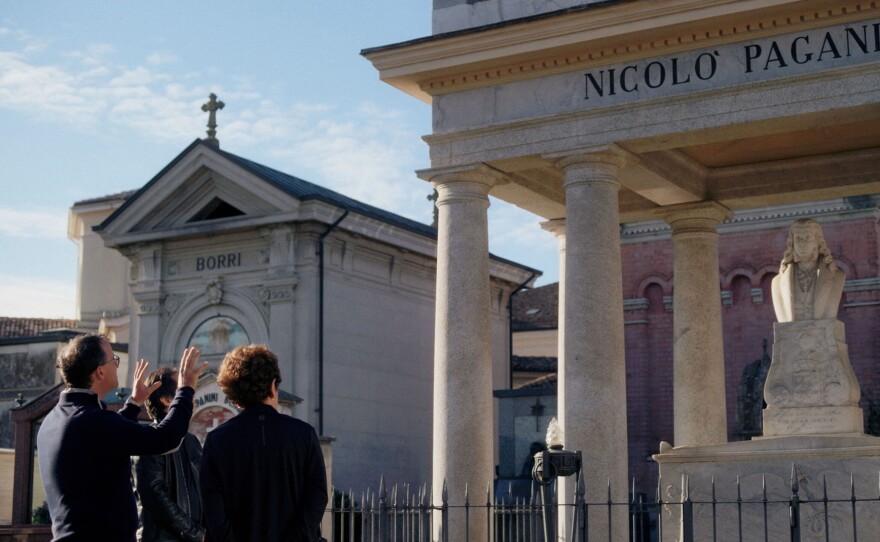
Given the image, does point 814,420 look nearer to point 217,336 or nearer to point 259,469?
point 259,469

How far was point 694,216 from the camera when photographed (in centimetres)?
1944

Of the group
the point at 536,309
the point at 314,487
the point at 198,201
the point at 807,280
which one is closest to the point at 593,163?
the point at 807,280

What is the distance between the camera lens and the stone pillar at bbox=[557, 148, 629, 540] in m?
15.5

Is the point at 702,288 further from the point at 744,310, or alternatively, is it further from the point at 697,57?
the point at 744,310

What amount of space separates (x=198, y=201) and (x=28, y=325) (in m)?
15.2

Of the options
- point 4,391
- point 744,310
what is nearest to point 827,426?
point 744,310

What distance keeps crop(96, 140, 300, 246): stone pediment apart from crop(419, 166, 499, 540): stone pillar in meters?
13.3

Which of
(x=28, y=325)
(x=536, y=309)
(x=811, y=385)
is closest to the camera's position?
(x=811, y=385)

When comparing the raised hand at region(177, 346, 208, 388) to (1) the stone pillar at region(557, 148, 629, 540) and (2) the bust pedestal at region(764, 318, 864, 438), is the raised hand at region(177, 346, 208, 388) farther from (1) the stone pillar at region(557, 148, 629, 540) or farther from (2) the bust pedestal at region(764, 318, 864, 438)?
(2) the bust pedestal at region(764, 318, 864, 438)

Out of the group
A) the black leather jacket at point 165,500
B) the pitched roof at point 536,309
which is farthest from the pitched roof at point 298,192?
the black leather jacket at point 165,500

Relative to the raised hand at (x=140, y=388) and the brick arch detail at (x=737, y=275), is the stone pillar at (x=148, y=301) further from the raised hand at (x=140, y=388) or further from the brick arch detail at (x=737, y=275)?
the raised hand at (x=140, y=388)

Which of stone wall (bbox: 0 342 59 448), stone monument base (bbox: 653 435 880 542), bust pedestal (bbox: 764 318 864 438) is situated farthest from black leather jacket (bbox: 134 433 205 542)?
stone wall (bbox: 0 342 59 448)

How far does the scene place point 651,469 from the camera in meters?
28.5

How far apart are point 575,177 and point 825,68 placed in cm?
308
